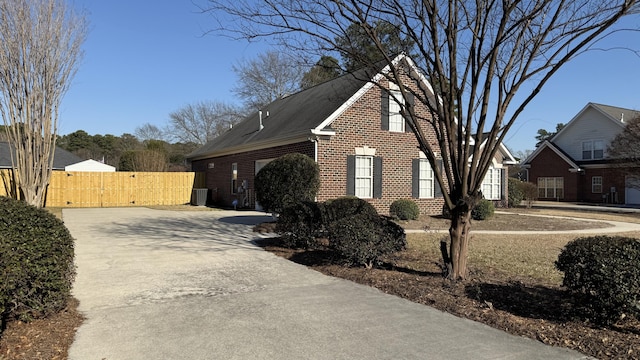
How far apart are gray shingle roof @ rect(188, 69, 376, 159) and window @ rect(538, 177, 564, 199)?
81.0 feet

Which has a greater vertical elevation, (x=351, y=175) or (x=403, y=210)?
(x=351, y=175)

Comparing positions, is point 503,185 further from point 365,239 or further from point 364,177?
point 365,239

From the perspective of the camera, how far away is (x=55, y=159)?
112 ft

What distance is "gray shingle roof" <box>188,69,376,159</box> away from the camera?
16.9 metres

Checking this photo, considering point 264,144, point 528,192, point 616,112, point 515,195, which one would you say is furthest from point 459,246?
point 616,112

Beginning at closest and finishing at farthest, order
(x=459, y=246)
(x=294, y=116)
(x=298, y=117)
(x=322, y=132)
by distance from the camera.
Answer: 1. (x=459, y=246)
2. (x=322, y=132)
3. (x=298, y=117)
4. (x=294, y=116)

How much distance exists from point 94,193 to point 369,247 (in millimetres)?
22820

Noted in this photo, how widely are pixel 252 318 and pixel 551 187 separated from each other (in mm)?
37966

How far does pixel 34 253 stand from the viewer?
15.0 ft

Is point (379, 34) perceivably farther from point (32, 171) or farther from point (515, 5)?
point (32, 171)

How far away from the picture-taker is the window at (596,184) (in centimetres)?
3416

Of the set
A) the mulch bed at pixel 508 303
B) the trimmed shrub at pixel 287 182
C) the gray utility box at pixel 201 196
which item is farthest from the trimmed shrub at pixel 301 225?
the gray utility box at pixel 201 196

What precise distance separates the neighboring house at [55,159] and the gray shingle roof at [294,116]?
46.3 feet

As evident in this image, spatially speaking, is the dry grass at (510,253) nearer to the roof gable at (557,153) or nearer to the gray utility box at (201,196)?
the gray utility box at (201,196)
